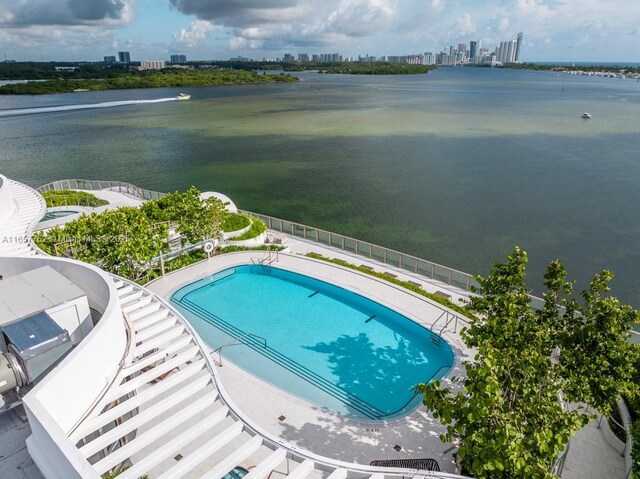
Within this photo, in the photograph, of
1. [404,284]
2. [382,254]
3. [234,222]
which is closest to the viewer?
[404,284]

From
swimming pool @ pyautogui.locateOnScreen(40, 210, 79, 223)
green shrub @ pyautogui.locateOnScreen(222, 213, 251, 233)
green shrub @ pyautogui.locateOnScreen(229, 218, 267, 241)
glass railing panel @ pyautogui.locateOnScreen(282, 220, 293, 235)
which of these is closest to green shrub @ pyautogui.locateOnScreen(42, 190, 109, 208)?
swimming pool @ pyautogui.locateOnScreen(40, 210, 79, 223)

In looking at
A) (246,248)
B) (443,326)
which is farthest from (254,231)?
(443,326)

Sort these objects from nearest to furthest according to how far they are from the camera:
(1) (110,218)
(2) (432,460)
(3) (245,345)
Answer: (2) (432,460), (3) (245,345), (1) (110,218)

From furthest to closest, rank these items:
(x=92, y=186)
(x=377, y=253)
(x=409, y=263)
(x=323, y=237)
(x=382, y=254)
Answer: (x=92, y=186) → (x=323, y=237) → (x=377, y=253) → (x=382, y=254) → (x=409, y=263)

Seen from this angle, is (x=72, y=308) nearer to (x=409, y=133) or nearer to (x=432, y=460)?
(x=432, y=460)

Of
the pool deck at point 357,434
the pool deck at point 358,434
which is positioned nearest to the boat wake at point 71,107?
the pool deck at point 357,434

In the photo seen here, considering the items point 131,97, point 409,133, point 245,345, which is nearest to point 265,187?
point 245,345

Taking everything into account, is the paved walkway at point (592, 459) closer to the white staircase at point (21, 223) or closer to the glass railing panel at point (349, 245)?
the glass railing panel at point (349, 245)

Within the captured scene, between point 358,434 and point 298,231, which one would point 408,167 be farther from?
point 358,434
